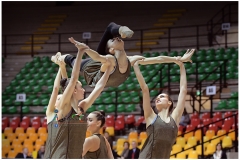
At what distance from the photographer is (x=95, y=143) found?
5.77m

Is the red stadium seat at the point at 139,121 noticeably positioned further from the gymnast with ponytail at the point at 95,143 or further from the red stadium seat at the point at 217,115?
the gymnast with ponytail at the point at 95,143

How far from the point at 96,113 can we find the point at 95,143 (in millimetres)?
356

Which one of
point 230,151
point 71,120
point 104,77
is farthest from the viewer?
point 230,151

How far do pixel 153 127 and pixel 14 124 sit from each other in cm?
903

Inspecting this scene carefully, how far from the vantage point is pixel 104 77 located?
5.68 meters

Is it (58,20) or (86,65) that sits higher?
(58,20)

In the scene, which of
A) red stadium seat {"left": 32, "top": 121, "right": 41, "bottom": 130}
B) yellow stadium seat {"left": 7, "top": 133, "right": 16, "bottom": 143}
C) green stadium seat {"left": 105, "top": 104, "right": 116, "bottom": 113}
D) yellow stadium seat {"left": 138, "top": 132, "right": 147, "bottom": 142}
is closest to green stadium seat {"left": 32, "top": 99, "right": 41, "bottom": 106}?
red stadium seat {"left": 32, "top": 121, "right": 41, "bottom": 130}

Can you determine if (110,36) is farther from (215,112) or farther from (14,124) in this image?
(14,124)

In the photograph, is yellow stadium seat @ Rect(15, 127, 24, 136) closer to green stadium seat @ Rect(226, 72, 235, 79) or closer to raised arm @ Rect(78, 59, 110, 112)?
green stadium seat @ Rect(226, 72, 235, 79)

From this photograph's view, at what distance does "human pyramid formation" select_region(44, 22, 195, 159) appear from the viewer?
17.5ft

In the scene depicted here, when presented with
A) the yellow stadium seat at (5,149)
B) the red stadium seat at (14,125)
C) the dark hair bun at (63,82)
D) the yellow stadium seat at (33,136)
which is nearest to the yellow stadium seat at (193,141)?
the yellow stadium seat at (33,136)

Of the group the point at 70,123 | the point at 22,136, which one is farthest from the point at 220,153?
the point at 70,123

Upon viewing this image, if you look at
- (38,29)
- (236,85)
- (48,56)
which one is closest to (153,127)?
(236,85)

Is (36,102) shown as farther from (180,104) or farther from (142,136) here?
(180,104)
